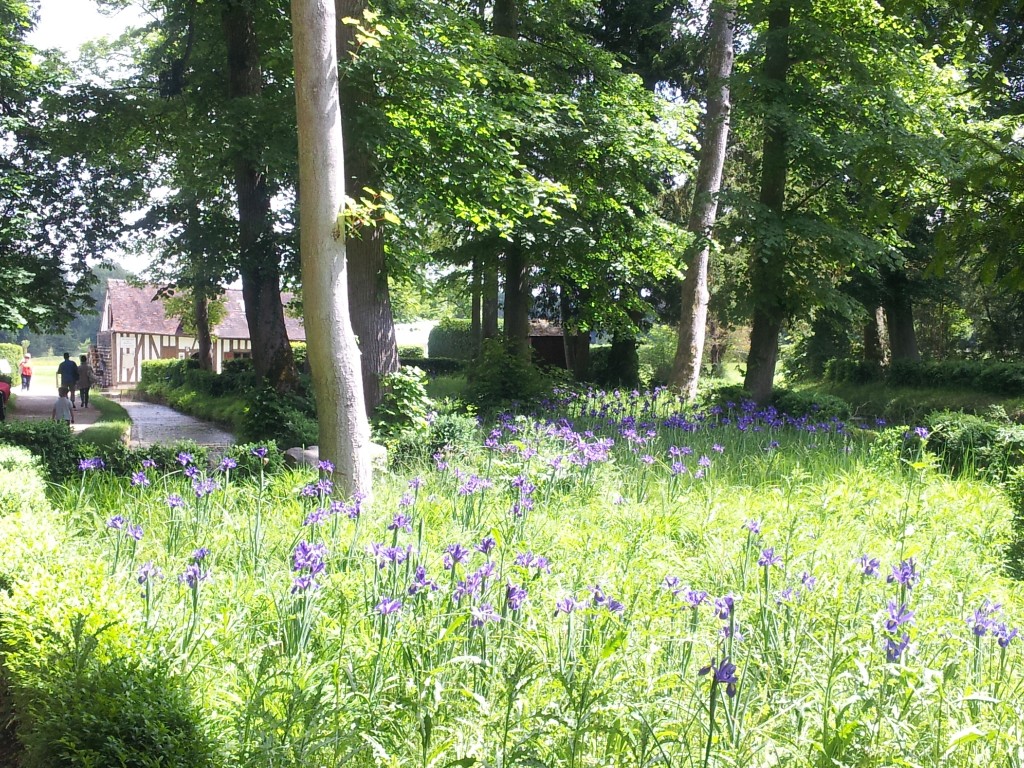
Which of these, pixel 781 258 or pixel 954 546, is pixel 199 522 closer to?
pixel 954 546

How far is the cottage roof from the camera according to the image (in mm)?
42062

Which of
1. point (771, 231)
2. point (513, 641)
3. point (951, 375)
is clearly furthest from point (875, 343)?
point (513, 641)

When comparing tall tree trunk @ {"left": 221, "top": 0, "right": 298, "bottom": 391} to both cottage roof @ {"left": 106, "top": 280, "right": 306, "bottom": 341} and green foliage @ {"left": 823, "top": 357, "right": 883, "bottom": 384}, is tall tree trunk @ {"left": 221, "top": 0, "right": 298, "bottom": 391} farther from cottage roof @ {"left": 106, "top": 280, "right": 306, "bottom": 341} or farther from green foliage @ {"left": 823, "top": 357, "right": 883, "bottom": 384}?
cottage roof @ {"left": 106, "top": 280, "right": 306, "bottom": 341}

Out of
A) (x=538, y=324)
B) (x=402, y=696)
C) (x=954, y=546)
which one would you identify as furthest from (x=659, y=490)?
(x=538, y=324)

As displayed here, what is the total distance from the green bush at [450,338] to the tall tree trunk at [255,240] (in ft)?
75.8

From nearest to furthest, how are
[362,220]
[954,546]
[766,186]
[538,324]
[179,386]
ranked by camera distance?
[954,546], [362,220], [766,186], [179,386], [538,324]

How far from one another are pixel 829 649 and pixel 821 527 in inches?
95.0

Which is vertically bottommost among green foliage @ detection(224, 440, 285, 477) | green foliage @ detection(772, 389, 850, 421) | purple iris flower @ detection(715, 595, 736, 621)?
green foliage @ detection(224, 440, 285, 477)

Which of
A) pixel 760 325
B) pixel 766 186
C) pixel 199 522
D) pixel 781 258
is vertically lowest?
pixel 199 522

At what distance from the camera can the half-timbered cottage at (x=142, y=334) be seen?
42312 millimetres

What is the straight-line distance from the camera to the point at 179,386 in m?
28.5

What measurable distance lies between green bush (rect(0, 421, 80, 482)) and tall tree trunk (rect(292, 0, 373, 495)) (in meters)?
3.73

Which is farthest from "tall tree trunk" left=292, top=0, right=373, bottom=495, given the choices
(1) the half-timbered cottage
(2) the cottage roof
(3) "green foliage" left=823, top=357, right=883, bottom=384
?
(1) the half-timbered cottage

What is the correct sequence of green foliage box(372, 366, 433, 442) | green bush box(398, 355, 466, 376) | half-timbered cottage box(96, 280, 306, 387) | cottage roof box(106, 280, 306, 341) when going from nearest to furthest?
1. green foliage box(372, 366, 433, 442)
2. green bush box(398, 355, 466, 376)
3. cottage roof box(106, 280, 306, 341)
4. half-timbered cottage box(96, 280, 306, 387)
